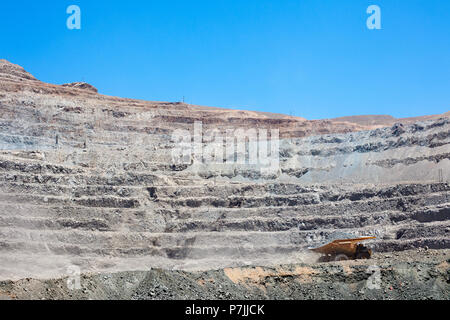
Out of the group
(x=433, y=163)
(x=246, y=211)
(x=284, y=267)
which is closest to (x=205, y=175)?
(x=246, y=211)

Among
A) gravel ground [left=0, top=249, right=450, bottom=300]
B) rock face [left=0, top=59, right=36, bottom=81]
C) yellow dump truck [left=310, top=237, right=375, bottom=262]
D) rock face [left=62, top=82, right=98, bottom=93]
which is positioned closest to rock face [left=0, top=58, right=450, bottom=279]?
yellow dump truck [left=310, top=237, right=375, bottom=262]

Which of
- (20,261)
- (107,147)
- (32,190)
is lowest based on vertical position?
(20,261)

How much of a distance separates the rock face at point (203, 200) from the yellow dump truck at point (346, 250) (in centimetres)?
476

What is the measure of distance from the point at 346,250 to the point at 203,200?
14.4m

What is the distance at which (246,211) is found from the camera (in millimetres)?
39031

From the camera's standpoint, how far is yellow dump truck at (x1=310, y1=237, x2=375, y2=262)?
2861cm

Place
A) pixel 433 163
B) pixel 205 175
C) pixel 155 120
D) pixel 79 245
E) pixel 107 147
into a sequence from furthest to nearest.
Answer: pixel 155 120
pixel 107 147
pixel 205 175
pixel 433 163
pixel 79 245

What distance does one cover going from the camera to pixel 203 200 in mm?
40906

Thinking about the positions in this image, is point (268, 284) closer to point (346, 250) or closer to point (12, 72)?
point (346, 250)

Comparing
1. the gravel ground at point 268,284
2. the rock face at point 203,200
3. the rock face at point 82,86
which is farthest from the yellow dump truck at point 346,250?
the rock face at point 82,86

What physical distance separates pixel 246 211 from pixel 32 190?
1472 centimetres

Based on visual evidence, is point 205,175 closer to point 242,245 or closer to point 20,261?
point 242,245

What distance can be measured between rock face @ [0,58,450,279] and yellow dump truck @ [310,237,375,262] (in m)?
4.76

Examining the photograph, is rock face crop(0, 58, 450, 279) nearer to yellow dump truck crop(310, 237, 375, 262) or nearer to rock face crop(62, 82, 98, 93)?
yellow dump truck crop(310, 237, 375, 262)
